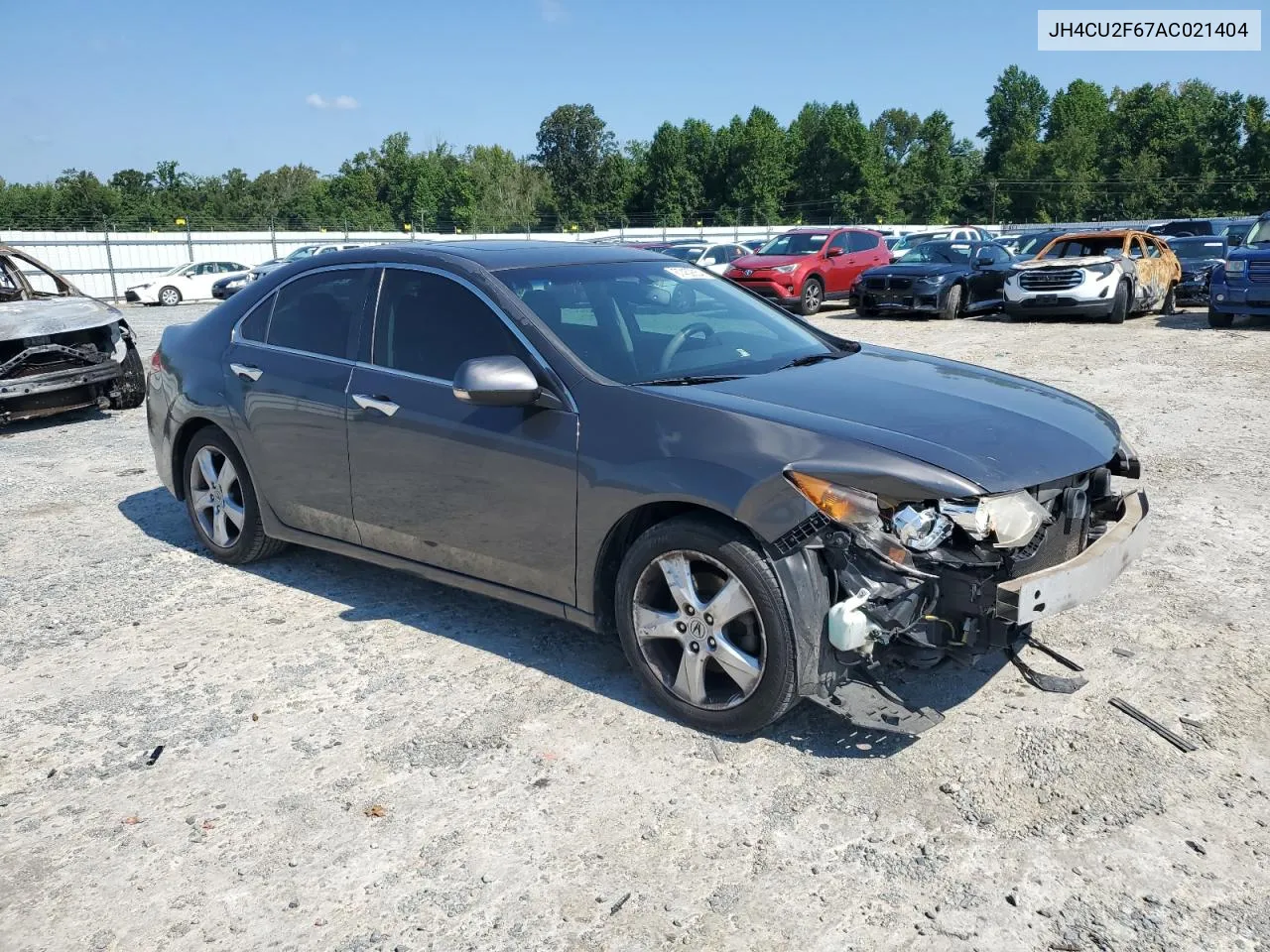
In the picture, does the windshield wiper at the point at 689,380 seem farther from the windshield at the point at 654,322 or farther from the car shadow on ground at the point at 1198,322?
the car shadow on ground at the point at 1198,322

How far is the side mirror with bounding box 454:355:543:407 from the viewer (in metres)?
3.93

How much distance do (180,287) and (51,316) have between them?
81.7 feet

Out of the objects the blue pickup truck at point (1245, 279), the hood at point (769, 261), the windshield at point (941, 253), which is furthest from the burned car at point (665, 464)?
the hood at point (769, 261)

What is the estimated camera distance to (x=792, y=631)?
11.1ft

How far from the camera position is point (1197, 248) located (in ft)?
71.3

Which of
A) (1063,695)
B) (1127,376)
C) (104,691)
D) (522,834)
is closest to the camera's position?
(522,834)

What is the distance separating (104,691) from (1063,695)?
12.1ft

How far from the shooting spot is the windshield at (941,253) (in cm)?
1980

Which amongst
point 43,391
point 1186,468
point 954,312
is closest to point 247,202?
point 954,312

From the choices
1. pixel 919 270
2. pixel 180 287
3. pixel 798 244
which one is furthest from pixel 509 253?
pixel 180 287

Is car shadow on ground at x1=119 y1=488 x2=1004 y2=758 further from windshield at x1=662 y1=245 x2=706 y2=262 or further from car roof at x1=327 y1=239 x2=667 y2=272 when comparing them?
windshield at x1=662 y1=245 x2=706 y2=262

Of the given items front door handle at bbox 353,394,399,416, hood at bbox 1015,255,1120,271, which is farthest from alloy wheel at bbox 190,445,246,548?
hood at bbox 1015,255,1120,271

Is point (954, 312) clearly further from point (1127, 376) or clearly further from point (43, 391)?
point (43, 391)

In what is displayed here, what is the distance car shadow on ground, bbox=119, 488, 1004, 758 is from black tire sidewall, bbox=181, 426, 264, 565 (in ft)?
0.43
